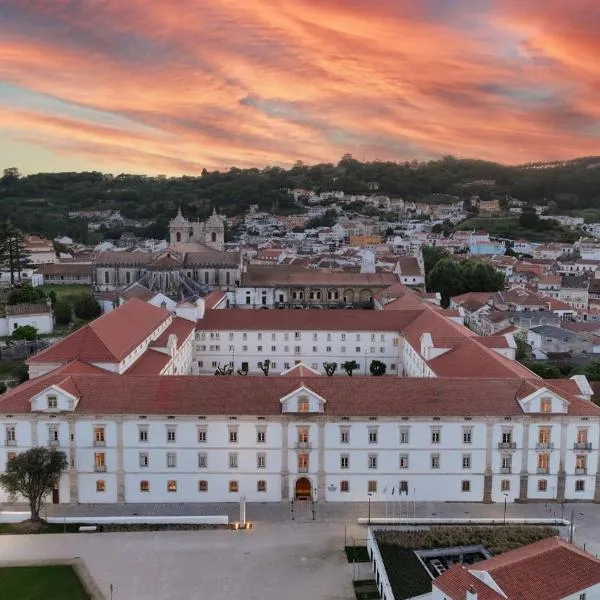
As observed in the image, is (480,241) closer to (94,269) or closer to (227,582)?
(94,269)

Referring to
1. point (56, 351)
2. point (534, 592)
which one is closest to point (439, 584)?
point (534, 592)

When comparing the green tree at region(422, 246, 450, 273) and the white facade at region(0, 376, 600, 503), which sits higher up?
the green tree at region(422, 246, 450, 273)

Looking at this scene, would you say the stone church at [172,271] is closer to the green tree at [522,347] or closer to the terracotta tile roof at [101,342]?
the terracotta tile roof at [101,342]

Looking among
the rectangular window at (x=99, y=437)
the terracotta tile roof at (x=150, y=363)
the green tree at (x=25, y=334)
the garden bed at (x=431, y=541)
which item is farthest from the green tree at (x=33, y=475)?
the green tree at (x=25, y=334)

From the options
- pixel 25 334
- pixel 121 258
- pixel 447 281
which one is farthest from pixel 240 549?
pixel 121 258

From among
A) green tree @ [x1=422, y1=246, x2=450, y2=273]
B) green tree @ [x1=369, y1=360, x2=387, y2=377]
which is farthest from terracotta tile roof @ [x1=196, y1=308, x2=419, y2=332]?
green tree @ [x1=422, y1=246, x2=450, y2=273]

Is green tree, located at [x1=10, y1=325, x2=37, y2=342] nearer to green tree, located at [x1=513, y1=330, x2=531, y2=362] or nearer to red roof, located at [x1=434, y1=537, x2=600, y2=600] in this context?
green tree, located at [x1=513, y1=330, x2=531, y2=362]
